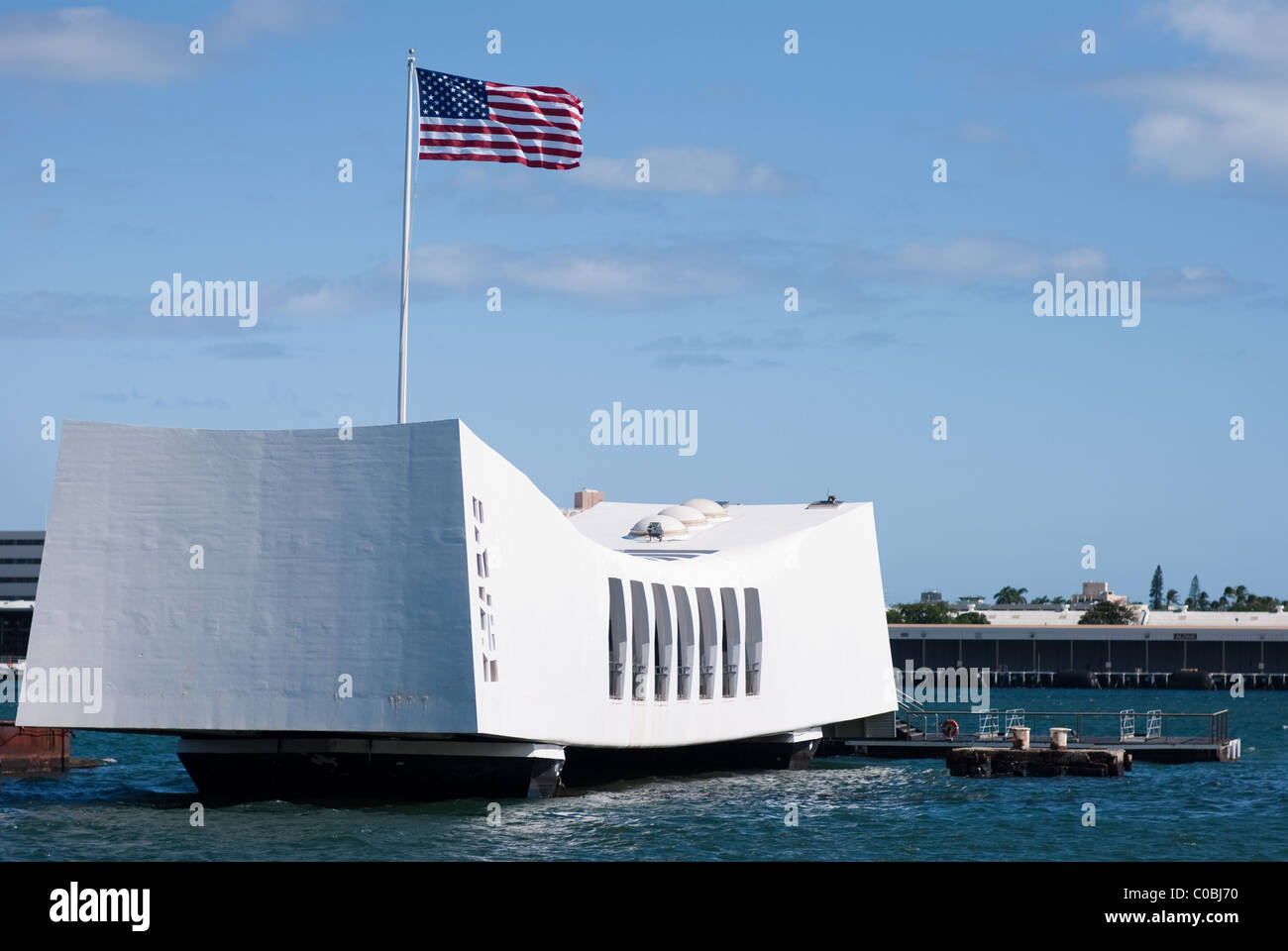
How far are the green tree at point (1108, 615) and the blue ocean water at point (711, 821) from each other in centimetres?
12466

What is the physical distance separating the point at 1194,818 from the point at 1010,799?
480 cm

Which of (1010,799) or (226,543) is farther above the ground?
(226,543)

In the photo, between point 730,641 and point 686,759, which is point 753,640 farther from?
point 686,759

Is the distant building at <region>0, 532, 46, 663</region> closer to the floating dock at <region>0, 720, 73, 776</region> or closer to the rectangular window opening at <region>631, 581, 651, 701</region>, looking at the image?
the floating dock at <region>0, 720, 73, 776</region>

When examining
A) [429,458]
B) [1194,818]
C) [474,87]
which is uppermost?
[474,87]

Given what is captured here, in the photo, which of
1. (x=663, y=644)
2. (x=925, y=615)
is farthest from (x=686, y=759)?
(x=925, y=615)

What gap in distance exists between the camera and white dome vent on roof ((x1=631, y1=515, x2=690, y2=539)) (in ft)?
173

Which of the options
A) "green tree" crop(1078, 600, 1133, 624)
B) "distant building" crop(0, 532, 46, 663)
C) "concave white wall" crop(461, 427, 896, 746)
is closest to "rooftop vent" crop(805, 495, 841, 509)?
"concave white wall" crop(461, 427, 896, 746)

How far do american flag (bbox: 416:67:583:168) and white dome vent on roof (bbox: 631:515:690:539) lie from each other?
70.8ft

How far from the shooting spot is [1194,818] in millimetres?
37125
